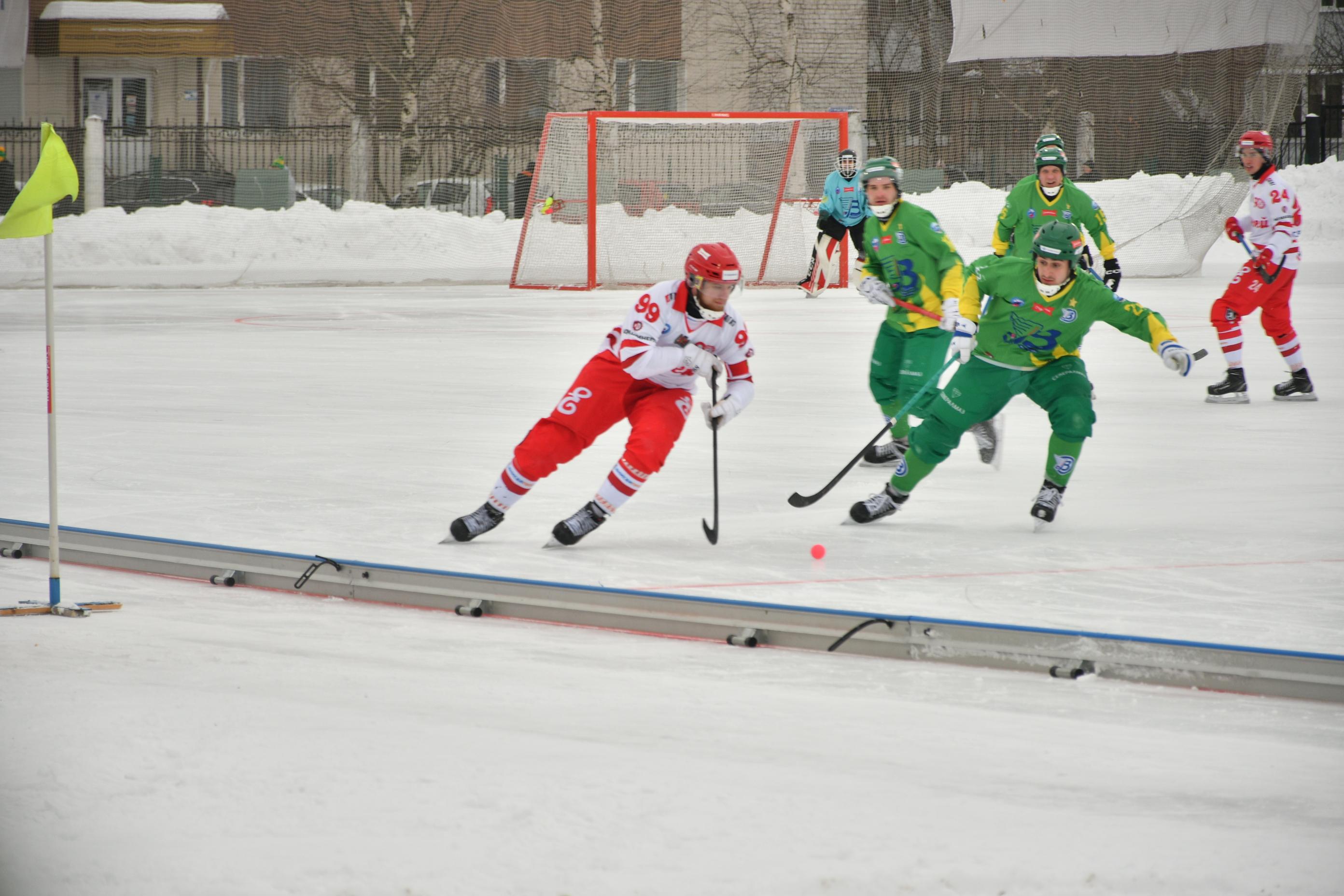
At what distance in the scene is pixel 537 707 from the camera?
336 centimetres

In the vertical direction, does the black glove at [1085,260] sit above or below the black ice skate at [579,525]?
above

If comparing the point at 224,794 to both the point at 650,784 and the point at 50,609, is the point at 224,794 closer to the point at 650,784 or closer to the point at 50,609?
the point at 650,784

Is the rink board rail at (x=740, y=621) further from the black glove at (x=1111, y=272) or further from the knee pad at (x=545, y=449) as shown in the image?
the black glove at (x=1111, y=272)

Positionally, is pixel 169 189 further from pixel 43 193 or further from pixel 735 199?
pixel 43 193

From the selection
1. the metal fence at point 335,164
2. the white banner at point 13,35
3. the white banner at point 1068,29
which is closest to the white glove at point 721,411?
the white banner at point 1068,29

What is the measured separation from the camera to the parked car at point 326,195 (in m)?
23.4

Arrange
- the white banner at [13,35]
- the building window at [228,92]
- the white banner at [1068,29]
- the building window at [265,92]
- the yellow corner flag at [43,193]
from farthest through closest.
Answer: the building window at [228,92]
the building window at [265,92]
the white banner at [13,35]
the white banner at [1068,29]
the yellow corner flag at [43,193]

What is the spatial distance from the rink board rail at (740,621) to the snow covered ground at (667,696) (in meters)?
Answer: 0.08

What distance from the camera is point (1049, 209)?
803cm

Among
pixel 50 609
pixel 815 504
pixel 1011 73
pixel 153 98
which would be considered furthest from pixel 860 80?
pixel 50 609

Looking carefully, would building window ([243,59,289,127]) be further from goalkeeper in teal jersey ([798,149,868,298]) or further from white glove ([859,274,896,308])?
white glove ([859,274,896,308])

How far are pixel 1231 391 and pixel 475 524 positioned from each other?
537 cm

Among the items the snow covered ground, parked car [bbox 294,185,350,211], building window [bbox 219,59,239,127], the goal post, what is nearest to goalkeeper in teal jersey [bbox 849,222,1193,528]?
the snow covered ground

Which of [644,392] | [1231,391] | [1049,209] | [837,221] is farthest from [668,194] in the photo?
[644,392]
